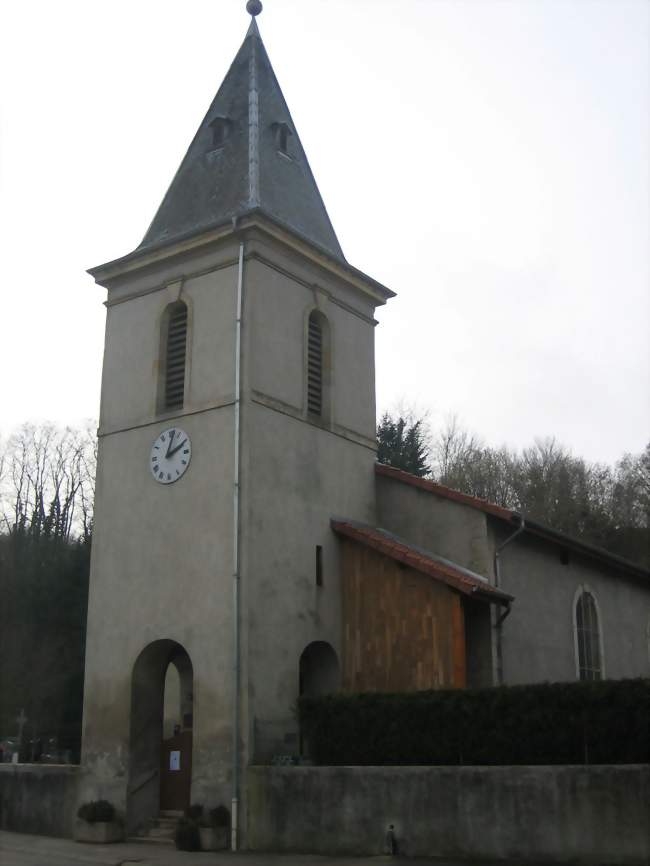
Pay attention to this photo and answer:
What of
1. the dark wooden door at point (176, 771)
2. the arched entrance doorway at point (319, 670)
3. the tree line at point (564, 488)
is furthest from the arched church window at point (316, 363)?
the tree line at point (564, 488)

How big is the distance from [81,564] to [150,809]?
21.0 metres

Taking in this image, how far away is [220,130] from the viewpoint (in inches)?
920

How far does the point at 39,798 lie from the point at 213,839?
4.64 metres

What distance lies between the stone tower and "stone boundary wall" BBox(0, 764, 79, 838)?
2.29ft

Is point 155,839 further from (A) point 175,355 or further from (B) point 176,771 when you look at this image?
(A) point 175,355

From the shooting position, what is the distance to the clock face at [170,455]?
19.2 m

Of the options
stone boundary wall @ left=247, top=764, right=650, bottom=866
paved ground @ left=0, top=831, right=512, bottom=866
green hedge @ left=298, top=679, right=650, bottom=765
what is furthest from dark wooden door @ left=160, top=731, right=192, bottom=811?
green hedge @ left=298, top=679, right=650, bottom=765

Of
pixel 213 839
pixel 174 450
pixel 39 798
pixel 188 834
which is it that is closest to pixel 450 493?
Answer: pixel 174 450

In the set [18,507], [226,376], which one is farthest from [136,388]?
[18,507]

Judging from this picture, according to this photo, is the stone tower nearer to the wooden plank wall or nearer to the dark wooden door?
the dark wooden door

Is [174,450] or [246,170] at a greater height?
[246,170]

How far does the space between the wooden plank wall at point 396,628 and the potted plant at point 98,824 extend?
4908 mm

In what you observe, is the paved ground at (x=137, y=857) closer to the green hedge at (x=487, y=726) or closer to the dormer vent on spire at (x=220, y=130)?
the green hedge at (x=487, y=726)

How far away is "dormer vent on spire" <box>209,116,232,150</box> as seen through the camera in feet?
76.1
